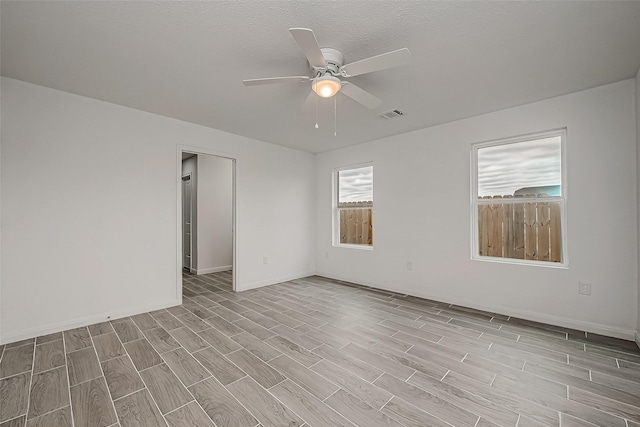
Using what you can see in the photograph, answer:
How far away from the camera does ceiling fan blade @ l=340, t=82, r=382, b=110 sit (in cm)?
221

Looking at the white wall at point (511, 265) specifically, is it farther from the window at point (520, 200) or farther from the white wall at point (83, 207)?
the white wall at point (83, 207)

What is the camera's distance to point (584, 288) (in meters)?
2.84

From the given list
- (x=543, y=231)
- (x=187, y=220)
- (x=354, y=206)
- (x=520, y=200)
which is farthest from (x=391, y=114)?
(x=187, y=220)

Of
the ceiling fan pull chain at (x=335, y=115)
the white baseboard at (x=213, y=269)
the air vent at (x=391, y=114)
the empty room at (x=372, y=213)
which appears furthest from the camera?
the white baseboard at (x=213, y=269)

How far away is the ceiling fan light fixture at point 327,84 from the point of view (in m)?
2.07

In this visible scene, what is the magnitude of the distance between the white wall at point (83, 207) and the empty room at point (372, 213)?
19 millimetres

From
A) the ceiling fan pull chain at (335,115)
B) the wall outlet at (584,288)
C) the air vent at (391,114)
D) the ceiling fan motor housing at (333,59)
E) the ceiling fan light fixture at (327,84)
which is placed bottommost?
the wall outlet at (584,288)

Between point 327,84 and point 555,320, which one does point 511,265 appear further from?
point 327,84

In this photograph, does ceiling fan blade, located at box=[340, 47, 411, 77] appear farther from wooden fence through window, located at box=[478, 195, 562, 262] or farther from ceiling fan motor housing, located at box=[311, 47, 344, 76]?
wooden fence through window, located at box=[478, 195, 562, 262]

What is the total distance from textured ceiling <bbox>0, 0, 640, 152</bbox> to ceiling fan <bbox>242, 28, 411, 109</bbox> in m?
0.15

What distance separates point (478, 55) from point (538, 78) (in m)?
0.87

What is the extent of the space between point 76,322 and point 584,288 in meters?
5.40

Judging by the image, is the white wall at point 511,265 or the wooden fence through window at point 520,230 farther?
the wooden fence through window at point 520,230

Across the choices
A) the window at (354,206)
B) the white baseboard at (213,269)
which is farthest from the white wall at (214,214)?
the window at (354,206)
